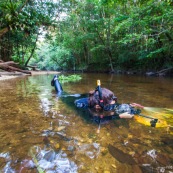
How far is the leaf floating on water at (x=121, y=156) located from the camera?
5.35 ft

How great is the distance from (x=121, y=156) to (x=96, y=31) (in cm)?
1935

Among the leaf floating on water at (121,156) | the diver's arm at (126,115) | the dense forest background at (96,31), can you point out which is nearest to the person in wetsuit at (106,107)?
the diver's arm at (126,115)

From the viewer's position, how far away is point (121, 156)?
5.67 ft

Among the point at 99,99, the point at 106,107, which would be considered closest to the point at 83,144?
the point at 99,99

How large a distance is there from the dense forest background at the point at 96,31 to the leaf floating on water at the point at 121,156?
7017 mm

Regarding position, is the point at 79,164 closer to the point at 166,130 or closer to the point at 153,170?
the point at 153,170

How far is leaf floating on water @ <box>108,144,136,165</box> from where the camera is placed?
5.35 feet

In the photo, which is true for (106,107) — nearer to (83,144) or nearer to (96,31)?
(83,144)

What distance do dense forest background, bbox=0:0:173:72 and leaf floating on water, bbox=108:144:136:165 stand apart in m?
7.02

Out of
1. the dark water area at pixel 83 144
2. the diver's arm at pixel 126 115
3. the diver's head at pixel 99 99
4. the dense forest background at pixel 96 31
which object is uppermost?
the dense forest background at pixel 96 31

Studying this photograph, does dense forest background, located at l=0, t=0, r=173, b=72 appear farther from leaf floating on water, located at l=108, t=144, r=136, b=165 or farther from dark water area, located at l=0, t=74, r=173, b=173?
leaf floating on water, located at l=108, t=144, r=136, b=165

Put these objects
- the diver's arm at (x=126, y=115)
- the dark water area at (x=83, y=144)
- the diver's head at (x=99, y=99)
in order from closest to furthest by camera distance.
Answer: the dark water area at (x=83, y=144) → the diver's arm at (x=126, y=115) → the diver's head at (x=99, y=99)

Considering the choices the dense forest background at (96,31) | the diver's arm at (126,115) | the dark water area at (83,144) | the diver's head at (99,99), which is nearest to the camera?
the dark water area at (83,144)

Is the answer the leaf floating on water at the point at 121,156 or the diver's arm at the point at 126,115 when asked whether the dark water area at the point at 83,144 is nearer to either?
the leaf floating on water at the point at 121,156
